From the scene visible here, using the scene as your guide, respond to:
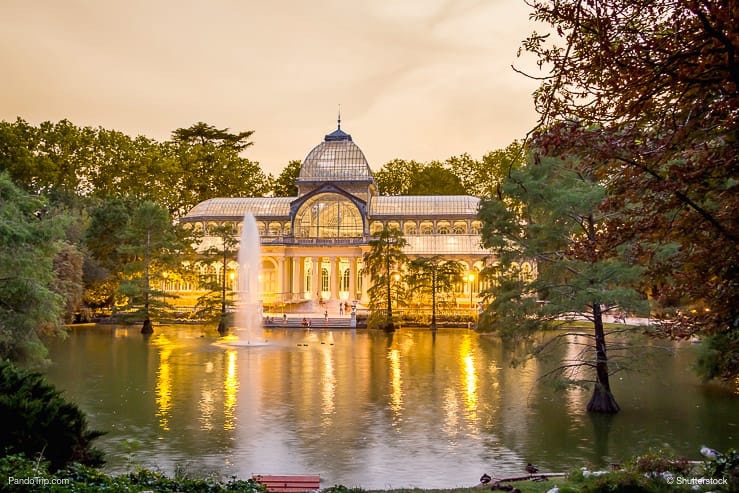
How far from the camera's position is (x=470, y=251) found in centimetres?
6256


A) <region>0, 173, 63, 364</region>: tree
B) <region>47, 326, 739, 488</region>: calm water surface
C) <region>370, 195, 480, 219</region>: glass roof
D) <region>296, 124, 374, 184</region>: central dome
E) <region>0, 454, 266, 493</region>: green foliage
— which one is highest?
<region>296, 124, 374, 184</region>: central dome

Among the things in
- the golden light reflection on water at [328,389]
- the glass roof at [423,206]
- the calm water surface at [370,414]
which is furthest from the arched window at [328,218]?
the golden light reflection on water at [328,389]

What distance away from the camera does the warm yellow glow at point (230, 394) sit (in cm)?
1883

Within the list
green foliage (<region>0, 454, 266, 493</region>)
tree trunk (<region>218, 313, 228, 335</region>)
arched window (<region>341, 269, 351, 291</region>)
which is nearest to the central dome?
arched window (<region>341, 269, 351, 291</region>)

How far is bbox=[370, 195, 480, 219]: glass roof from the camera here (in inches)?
2571

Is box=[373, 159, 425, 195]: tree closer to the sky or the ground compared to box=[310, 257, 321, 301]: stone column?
closer to the sky

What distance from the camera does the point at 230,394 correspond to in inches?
901

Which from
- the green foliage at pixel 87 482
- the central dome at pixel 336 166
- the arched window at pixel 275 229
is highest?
the central dome at pixel 336 166

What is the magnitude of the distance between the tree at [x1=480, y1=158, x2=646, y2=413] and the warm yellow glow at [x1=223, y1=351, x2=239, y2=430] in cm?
Result: 839

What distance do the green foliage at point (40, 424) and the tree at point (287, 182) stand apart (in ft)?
259

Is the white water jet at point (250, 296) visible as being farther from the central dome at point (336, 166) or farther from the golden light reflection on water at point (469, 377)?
the central dome at point (336, 166)

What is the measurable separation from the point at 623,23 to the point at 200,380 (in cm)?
2181

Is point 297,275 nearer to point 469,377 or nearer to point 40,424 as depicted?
point 469,377

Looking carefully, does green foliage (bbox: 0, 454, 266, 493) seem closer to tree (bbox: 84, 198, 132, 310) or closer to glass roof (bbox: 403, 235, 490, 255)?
tree (bbox: 84, 198, 132, 310)
